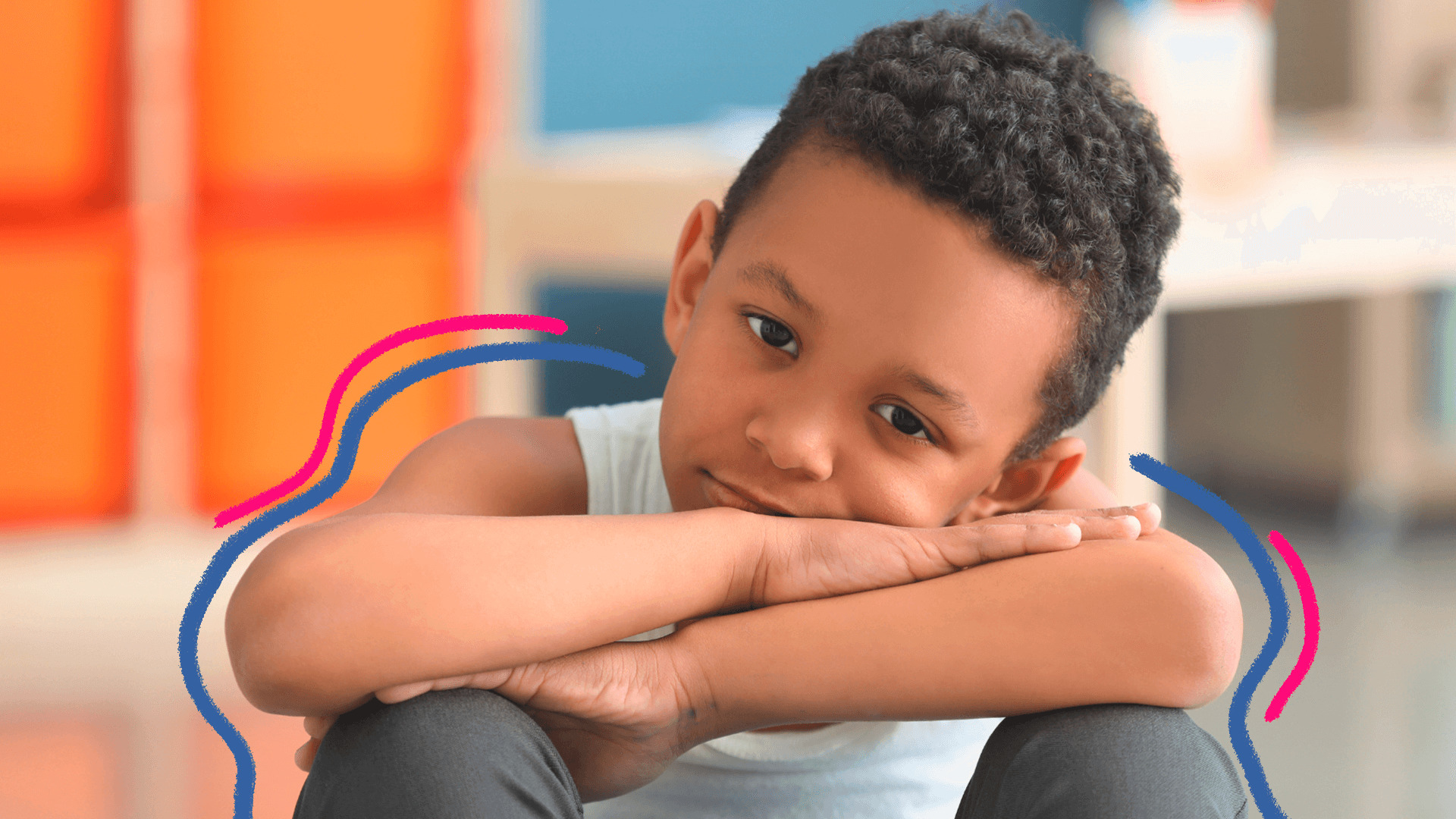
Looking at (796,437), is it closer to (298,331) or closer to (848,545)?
(848,545)

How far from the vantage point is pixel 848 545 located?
0.61 m

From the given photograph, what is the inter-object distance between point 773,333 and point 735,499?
9 cm

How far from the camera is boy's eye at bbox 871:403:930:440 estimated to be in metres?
0.64

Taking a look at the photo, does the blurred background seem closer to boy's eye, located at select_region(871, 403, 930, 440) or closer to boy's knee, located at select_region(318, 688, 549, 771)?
boy's eye, located at select_region(871, 403, 930, 440)

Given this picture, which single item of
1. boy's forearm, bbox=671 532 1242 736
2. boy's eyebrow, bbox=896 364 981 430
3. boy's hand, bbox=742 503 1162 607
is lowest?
boy's forearm, bbox=671 532 1242 736

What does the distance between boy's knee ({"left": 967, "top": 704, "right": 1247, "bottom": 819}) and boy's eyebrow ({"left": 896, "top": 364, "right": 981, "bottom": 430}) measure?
0.15 metres

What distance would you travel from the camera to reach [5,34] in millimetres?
1896

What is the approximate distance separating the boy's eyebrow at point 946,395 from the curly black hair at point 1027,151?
0.06 m

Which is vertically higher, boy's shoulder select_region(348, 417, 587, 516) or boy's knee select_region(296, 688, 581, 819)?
boy's shoulder select_region(348, 417, 587, 516)

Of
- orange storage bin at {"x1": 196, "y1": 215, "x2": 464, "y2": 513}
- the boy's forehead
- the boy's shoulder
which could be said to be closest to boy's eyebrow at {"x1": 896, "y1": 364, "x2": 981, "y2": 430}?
the boy's forehead

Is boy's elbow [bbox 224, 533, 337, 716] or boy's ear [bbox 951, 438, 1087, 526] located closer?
boy's elbow [bbox 224, 533, 337, 716]

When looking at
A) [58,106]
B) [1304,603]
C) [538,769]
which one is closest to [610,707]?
[538,769]

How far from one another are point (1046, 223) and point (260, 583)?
402mm

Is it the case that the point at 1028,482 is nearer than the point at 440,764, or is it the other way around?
the point at 440,764
